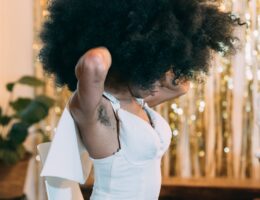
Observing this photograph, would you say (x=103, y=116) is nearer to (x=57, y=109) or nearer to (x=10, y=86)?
(x=10, y=86)

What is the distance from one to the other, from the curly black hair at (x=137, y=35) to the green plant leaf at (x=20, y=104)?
191 cm

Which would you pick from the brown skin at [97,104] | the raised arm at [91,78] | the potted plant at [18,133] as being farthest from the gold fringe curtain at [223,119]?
the raised arm at [91,78]

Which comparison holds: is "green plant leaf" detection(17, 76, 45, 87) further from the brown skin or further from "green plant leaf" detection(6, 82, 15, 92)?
the brown skin

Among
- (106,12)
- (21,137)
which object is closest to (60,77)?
(106,12)

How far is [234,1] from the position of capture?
3.32 metres

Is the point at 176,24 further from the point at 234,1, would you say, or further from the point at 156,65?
the point at 234,1

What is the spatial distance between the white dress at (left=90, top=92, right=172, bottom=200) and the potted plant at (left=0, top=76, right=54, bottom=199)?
1.86 metres

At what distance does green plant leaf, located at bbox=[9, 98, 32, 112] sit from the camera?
3.40 meters

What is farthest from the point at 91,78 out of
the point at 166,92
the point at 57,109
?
the point at 57,109

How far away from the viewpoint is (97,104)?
4.38 ft

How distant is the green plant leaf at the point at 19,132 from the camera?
329cm

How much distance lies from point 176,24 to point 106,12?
182 millimetres

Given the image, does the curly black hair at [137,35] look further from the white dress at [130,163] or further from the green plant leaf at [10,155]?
the green plant leaf at [10,155]

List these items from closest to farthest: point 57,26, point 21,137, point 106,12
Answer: point 106,12
point 57,26
point 21,137
